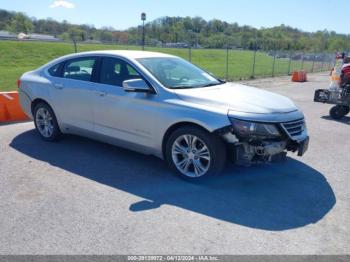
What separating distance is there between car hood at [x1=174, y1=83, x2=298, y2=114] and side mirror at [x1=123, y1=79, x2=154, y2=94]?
0.40 meters

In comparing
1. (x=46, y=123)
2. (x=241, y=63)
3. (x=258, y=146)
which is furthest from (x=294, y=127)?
(x=241, y=63)

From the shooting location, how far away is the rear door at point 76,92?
5.74 m

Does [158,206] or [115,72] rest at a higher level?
[115,72]

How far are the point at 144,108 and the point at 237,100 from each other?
1276 mm

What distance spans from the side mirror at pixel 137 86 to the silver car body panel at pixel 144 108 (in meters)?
0.07

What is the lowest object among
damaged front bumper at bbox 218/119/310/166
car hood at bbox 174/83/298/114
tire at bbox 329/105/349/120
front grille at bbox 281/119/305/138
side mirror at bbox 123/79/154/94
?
tire at bbox 329/105/349/120

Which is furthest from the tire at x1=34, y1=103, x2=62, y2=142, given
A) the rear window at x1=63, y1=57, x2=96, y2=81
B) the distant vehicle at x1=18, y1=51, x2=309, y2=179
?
the rear window at x1=63, y1=57, x2=96, y2=81

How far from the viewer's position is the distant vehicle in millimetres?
4555

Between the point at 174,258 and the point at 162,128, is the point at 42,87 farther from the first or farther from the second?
the point at 174,258

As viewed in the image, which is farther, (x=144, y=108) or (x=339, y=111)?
(x=339, y=111)

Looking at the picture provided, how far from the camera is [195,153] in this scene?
4812 millimetres

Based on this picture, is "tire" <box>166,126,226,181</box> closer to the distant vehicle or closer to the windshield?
the distant vehicle

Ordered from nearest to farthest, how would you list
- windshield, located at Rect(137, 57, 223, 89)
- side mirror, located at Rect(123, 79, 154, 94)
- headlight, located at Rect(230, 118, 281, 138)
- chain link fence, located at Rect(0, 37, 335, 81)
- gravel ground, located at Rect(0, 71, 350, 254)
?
gravel ground, located at Rect(0, 71, 350, 254), headlight, located at Rect(230, 118, 281, 138), side mirror, located at Rect(123, 79, 154, 94), windshield, located at Rect(137, 57, 223, 89), chain link fence, located at Rect(0, 37, 335, 81)

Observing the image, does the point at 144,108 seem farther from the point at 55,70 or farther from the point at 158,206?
the point at 55,70
